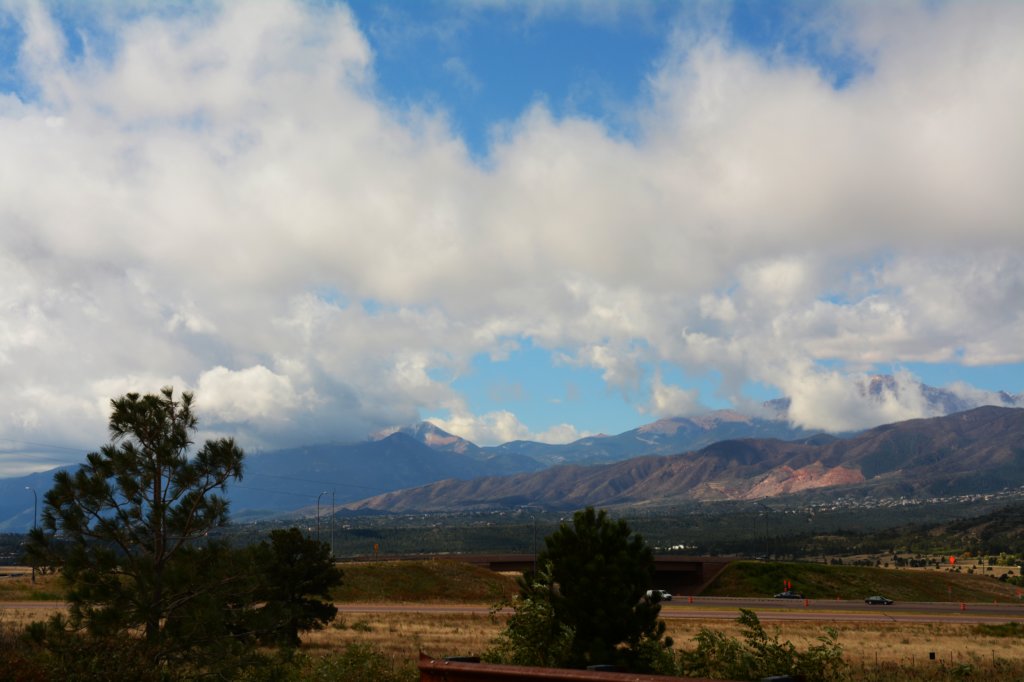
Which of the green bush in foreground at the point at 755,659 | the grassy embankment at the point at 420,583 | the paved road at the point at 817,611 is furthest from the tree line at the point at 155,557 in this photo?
the grassy embankment at the point at 420,583

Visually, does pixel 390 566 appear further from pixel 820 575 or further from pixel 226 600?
pixel 226 600

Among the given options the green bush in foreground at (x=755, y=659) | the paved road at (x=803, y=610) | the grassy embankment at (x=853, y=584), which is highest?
the green bush in foreground at (x=755, y=659)

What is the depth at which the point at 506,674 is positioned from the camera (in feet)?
A: 32.4

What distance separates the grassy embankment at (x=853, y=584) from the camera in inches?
3700

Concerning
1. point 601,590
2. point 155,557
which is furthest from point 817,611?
point 155,557

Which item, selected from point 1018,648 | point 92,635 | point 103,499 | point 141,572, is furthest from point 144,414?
point 1018,648

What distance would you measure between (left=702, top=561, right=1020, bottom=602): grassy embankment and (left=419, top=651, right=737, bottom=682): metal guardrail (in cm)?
9009

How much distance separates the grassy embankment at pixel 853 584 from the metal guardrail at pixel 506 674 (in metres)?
90.1

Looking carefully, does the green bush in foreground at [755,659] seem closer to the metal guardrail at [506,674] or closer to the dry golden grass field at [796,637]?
the metal guardrail at [506,674]

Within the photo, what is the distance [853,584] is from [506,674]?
97.2 metres

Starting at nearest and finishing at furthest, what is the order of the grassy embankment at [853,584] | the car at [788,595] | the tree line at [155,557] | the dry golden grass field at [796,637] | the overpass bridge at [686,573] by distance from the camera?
the tree line at [155,557]
the dry golden grass field at [796,637]
the car at [788,595]
the grassy embankment at [853,584]
the overpass bridge at [686,573]

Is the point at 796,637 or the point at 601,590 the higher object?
the point at 601,590

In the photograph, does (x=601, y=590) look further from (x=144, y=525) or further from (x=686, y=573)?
(x=686, y=573)

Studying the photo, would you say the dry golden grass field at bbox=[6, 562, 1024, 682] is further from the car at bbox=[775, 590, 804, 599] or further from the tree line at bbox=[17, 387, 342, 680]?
the car at bbox=[775, 590, 804, 599]
